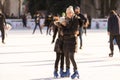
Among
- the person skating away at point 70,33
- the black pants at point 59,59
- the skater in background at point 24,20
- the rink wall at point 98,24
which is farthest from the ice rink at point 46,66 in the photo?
the rink wall at point 98,24

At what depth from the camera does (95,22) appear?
49219 mm

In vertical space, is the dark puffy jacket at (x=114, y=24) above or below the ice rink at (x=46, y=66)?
above

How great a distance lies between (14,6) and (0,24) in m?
39.4

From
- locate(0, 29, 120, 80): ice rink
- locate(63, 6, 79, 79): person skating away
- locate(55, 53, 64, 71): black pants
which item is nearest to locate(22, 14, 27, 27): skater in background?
locate(0, 29, 120, 80): ice rink

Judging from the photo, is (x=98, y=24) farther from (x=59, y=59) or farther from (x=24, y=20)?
(x=59, y=59)

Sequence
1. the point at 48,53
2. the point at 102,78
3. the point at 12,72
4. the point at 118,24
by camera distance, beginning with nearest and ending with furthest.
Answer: the point at 102,78 < the point at 12,72 < the point at 118,24 < the point at 48,53

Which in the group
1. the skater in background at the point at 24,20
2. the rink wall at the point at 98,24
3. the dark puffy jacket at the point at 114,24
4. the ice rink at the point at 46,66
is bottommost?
the rink wall at the point at 98,24

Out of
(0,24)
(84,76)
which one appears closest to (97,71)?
(84,76)

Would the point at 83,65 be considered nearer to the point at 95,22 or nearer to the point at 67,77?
the point at 67,77

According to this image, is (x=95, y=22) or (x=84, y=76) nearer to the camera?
(x=84, y=76)

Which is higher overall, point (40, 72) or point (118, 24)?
point (118, 24)

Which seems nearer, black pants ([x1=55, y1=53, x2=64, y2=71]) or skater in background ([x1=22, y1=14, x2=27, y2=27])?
black pants ([x1=55, y1=53, x2=64, y2=71])

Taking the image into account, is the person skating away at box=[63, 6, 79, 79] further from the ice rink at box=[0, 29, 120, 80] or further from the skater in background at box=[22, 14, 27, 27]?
the skater in background at box=[22, 14, 27, 27]

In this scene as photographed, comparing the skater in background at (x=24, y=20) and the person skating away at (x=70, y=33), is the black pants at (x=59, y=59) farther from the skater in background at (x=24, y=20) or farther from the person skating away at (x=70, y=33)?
the skater in background at (x=24, y=20)
